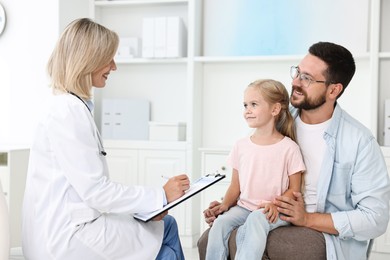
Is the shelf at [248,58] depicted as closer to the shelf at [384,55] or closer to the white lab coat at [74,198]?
the shelf at [384,55]

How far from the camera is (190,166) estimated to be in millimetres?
4477

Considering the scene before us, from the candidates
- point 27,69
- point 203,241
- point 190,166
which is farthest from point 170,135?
point 203,241

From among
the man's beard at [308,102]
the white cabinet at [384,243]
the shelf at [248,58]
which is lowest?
the white cabinet at [384,243]

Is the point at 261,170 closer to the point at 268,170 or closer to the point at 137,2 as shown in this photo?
the point at 268,170

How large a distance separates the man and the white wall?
2.49m

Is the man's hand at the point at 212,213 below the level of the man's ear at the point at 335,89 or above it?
below

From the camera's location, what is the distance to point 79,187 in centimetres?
202

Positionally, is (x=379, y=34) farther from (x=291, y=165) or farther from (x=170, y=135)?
(x=291, y=165)

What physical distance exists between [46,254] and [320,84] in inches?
47.1

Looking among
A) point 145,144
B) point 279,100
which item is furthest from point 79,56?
point 145,144

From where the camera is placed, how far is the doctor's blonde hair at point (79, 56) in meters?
2.14

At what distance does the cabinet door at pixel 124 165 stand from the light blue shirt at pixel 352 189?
2.47 metres

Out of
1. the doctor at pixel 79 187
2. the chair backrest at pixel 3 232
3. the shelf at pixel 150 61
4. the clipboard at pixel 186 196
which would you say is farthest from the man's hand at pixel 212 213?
the shelf at pixel 150 61

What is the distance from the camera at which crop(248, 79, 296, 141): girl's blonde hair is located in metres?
2.44
